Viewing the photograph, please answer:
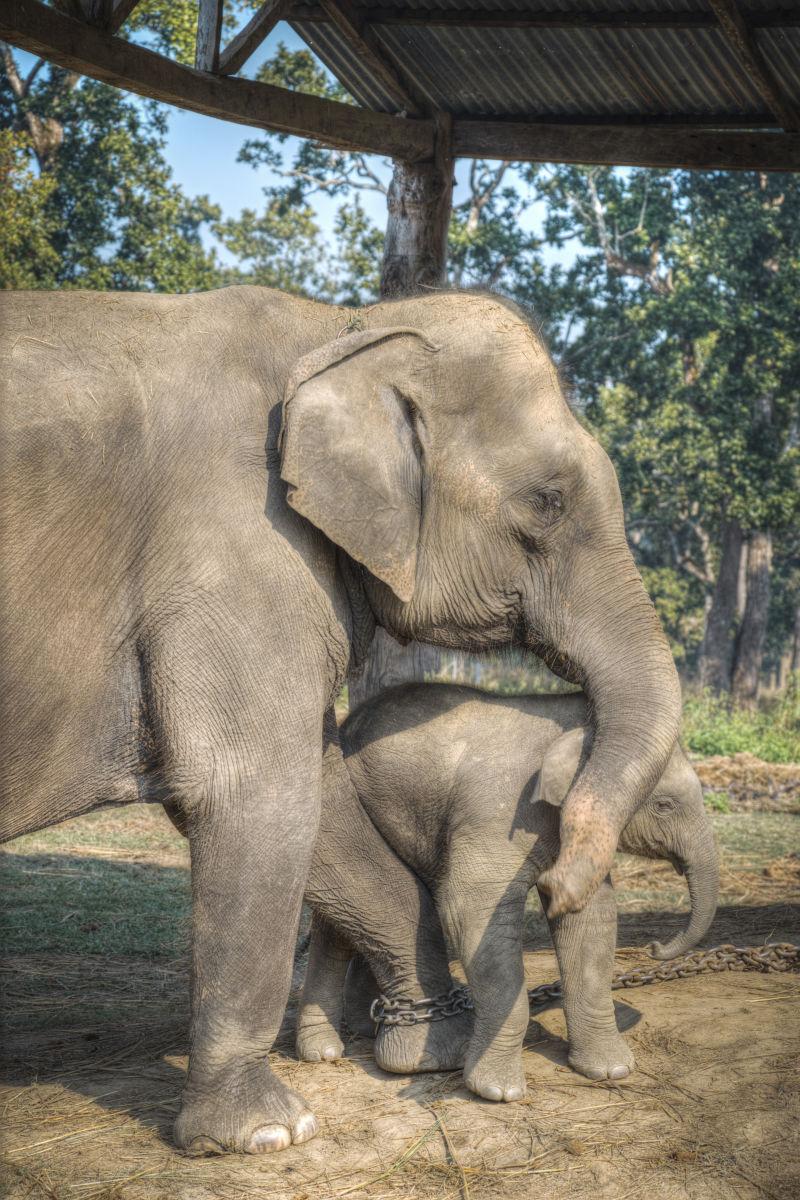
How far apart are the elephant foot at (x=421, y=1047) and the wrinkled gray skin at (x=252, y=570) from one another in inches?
24.3

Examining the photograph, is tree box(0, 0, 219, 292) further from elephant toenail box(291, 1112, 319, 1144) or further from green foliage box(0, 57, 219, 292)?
elephant toenail box(291, 1112, 319, 1144)

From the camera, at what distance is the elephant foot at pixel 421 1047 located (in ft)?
14.3

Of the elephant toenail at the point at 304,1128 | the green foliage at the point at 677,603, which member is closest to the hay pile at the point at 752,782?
the elephant toenail at the point at 304,1128

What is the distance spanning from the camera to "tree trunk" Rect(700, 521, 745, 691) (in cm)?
2409

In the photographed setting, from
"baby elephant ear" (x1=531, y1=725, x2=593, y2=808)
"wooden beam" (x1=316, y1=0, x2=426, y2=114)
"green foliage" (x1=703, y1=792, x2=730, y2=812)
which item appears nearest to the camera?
"baby elephant ear" (x1=531, y1=725, x2=593, y2=808)

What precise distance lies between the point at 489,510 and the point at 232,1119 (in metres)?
1.87

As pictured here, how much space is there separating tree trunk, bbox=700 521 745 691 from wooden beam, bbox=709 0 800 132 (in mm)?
17760

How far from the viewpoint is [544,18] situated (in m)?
6.54

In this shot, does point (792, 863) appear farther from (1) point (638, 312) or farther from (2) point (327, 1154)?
(1) point (638, 312)

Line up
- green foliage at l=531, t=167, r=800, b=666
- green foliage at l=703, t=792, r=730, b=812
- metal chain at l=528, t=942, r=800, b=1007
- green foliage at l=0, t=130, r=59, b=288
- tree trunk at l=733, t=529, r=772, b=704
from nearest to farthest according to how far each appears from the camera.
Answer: metal chain at l=528, t=942, r=800, b=1007
green foliage at l=703, t=792, r=730, b=812
green foliage at l=0, t=130, r=59, b=288
green foliage at l=531, t=167, r=800, b=666
tree trunk at l=733, t=529, r=772, b=704

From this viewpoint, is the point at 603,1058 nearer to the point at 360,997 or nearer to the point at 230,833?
the point at 360,997

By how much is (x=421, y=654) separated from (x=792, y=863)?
2487mm

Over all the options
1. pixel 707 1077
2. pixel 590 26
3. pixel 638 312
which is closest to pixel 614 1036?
pixel 707 1077

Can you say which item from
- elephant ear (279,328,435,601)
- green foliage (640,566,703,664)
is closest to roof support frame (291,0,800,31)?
elephant ear (279,328,435,601)
